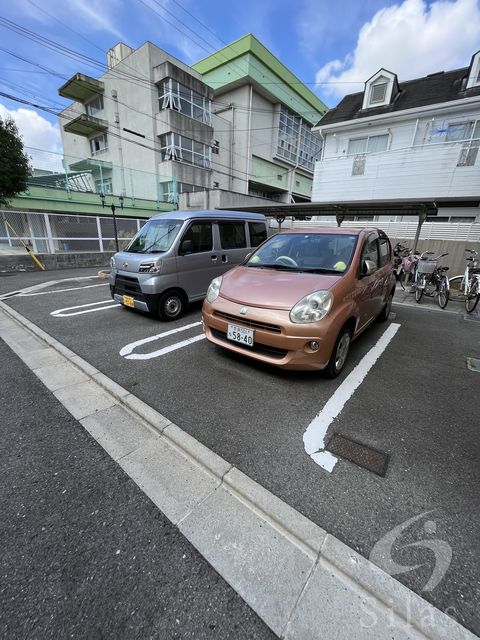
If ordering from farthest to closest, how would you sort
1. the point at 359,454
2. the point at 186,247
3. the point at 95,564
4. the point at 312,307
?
the point at 186,247 < the point at 312,307 < the point at 359,454 < the point at 95,564

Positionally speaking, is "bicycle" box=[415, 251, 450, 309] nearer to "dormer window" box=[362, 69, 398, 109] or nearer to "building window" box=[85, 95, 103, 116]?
"dormer window" box=[362, 69, 398, 109]

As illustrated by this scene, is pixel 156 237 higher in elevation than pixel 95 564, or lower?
higher

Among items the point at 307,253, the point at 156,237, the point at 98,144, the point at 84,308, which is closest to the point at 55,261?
the point at 84,308

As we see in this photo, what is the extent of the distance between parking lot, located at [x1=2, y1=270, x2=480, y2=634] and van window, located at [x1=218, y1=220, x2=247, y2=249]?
1893mm

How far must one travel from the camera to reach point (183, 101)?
20.1 metres

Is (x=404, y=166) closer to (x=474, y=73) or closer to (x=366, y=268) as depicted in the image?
(x=474, y=73)

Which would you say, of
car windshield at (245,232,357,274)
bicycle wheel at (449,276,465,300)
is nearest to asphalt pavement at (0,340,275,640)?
car windshield at (245,232,357,274)

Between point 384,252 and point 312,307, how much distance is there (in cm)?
273

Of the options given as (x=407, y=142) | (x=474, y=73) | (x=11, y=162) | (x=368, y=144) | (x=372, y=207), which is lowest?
(x=372, y=207)

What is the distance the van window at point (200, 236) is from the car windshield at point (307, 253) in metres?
1.45

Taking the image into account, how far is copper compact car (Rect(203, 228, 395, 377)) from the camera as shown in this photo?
2660 millimetres

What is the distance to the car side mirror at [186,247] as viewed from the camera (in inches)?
184

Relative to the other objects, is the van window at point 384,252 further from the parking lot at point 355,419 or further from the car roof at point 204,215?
the car roof at point 204,215

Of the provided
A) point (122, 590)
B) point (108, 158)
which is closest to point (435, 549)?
point (122, 590)
